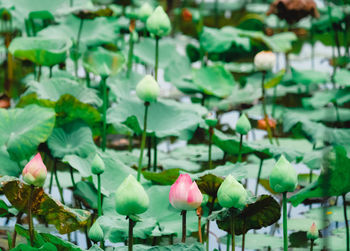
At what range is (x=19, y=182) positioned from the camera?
132 cm

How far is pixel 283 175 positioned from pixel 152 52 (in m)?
1.69

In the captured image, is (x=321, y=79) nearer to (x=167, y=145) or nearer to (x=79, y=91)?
(x=167, y=145)

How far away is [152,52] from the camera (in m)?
2.78

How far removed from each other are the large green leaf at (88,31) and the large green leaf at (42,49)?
28 cm

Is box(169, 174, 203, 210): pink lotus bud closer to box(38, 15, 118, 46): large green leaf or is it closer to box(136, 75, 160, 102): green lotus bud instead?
box(136, 75, 160, 102): green lotus bud

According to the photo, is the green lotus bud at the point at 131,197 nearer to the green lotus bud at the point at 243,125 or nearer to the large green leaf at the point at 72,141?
the green lotus bud at the point at 243,125

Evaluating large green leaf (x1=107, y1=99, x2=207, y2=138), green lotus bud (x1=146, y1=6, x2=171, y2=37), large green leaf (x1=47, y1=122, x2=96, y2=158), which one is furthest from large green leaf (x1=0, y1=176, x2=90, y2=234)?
green lotus bud (x1=146, y1=6, x2=171, y2=37)

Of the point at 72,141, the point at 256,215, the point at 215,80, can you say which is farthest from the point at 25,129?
the point at 215,80

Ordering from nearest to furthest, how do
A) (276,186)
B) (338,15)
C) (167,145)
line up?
(276,186) → (167,145) → (338,15)

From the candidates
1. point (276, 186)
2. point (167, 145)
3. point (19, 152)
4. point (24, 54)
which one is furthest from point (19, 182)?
point (167, 145)

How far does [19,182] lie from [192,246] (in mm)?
393

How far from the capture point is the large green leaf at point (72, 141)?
5.95ft

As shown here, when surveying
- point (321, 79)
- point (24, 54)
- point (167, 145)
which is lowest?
point (167, 145)

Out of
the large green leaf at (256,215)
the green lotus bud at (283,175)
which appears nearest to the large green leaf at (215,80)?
the large green leaf at (256,215)
